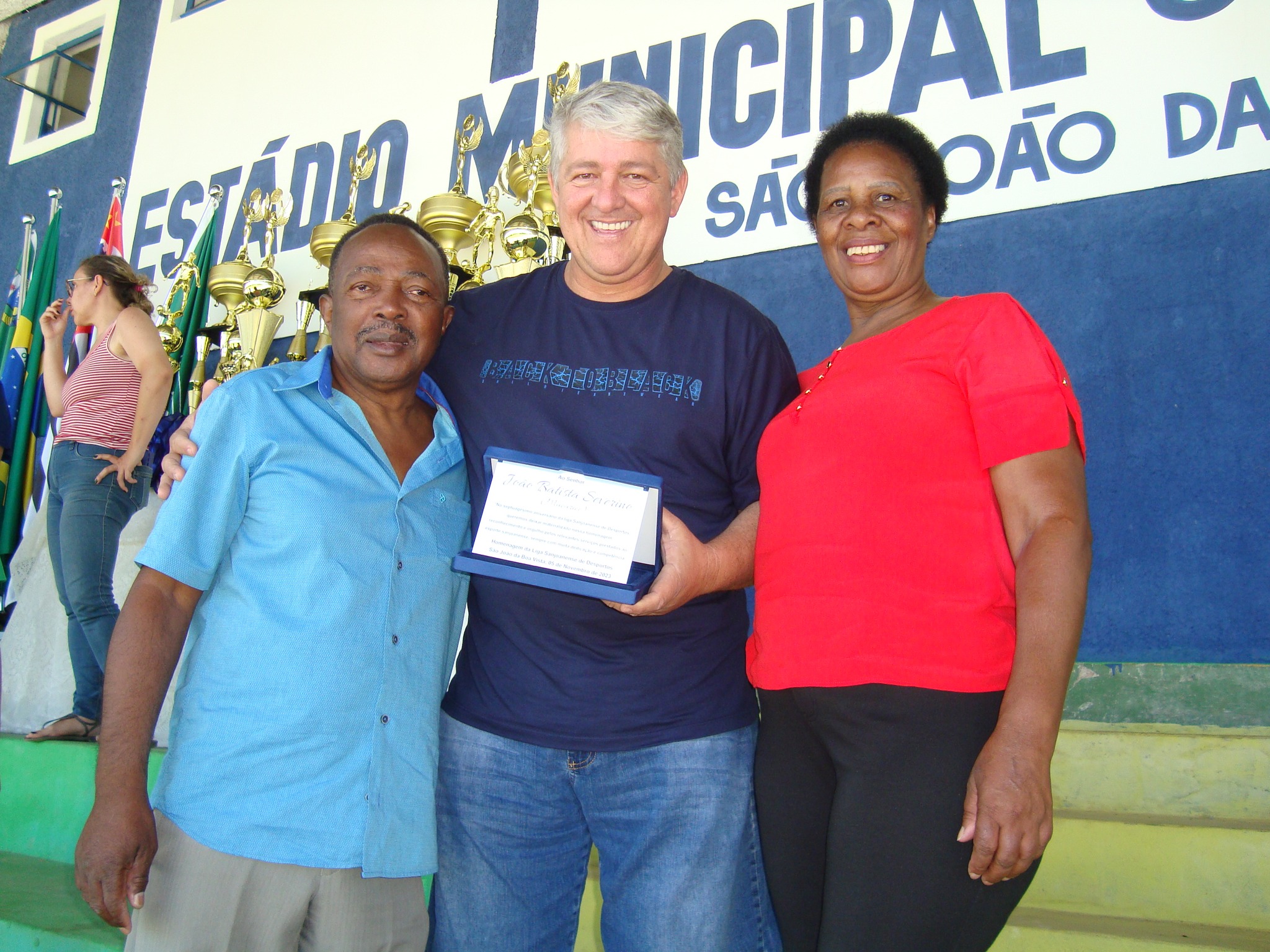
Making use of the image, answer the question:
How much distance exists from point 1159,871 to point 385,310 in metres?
1.43

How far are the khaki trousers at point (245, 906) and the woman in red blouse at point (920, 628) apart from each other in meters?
0.47

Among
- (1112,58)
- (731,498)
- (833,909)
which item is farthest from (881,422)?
(1112,58)

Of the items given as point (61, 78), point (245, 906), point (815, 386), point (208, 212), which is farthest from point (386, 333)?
point (61, 78)

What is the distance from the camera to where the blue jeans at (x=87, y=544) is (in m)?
2.36

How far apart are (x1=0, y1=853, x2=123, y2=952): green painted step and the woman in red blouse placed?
1.44 meters

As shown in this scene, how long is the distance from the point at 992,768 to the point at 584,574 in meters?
0.44

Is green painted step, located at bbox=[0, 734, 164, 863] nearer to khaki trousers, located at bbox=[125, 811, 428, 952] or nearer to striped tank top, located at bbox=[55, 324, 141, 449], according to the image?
striped tank top, located at bbox=[55, 324, 141, 449]

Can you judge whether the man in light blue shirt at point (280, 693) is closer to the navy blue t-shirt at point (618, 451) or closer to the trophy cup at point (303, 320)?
the navy blue t-shirt at point (618, 451)

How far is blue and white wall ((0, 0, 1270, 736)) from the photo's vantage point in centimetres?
204

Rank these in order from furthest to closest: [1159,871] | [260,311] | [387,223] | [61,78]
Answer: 1. [61,78]
2. [260,311]
3. [1159,871]
4. [387,223]

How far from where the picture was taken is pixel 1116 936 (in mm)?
1276

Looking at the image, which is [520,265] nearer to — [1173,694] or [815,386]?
[815,386]

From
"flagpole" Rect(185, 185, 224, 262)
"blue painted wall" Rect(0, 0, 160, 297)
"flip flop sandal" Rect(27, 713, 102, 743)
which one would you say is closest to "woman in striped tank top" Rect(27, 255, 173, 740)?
"flip flop sandal" Rect(27, 713, 102, 743)

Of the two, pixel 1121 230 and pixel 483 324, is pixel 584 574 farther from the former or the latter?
pixel 1121 230
